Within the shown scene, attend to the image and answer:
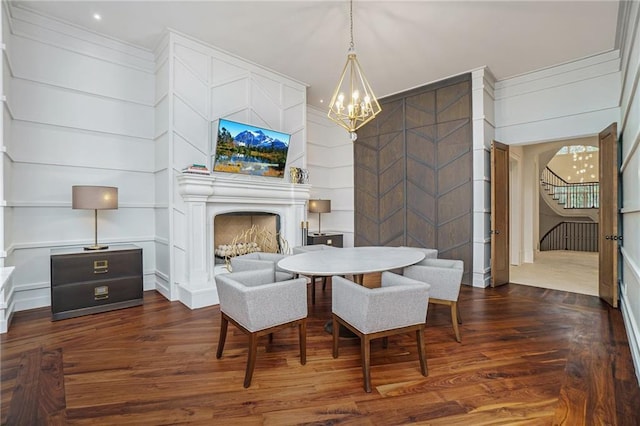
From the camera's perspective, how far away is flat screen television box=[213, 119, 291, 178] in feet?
13.4

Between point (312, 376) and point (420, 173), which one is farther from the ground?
point (420, 173)

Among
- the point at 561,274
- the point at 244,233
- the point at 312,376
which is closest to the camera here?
the point at 312,376

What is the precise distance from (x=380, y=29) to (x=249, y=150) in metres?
2.22

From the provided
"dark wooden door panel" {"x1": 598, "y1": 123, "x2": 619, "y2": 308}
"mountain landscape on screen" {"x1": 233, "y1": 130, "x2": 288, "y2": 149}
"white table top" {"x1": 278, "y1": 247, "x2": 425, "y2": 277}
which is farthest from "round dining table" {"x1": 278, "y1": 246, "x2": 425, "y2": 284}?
"dark wooden door panel" {"x1": 598, "y1": 123, "x2": 619, "y2": 308}

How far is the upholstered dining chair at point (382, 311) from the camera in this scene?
1993 mm

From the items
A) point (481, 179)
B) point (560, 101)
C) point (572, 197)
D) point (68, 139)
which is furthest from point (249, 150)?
point (572, 197)

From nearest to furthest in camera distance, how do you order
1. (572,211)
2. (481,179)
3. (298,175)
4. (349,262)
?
(349,262), (481,179), (298,175), (572,211)

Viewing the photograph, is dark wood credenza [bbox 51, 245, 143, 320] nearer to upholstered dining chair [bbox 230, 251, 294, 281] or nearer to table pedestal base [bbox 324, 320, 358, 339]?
upholstered dining chair [bbox 230, 251, 294, 281]

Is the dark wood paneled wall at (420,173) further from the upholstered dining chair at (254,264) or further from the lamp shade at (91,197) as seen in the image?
the lamp shade at (91,197)

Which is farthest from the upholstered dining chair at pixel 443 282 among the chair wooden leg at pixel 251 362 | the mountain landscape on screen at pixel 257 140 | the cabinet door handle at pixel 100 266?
the cabinet door handle at pixel 100 266

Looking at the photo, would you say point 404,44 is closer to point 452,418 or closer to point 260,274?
point 260,274

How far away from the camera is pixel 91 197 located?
3.30m

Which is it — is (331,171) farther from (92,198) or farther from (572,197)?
(572,197)

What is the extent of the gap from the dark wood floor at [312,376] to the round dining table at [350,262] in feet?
2.17
